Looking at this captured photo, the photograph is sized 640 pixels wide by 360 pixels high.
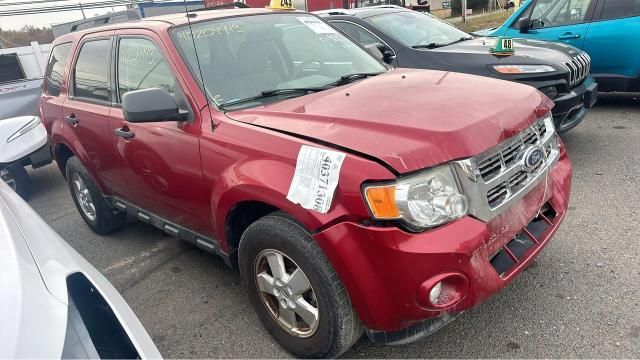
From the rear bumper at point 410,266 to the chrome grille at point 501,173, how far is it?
0.07 m

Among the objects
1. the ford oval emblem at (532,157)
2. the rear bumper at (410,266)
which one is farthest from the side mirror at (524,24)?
the rear bumper at (410,266)

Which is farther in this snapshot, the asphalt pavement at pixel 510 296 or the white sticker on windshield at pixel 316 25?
the white sticker on windshield at pixel 316 25

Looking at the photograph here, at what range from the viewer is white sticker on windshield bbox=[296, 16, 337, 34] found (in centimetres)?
357

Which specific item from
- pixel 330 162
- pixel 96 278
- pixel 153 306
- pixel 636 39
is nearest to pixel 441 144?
pixel 330 162

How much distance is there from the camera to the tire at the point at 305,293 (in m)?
2.19

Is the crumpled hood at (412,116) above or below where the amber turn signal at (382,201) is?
above

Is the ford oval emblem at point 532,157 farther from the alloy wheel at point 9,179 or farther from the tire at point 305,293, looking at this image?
the alloy wheel at point 9,179

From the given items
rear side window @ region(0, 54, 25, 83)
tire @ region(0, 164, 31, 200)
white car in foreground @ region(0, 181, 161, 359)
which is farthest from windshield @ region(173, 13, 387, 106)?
rear side window @ region(0, 54, 25, 83)

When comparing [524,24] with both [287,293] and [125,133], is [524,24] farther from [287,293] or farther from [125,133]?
[287,293]

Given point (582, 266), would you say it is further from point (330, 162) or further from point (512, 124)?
point (330, 162)

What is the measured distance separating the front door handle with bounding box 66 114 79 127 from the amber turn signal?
118 inches

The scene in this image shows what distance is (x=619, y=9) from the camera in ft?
19.4

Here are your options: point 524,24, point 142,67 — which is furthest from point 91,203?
point 524,24

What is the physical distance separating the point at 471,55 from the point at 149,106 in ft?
11.6
